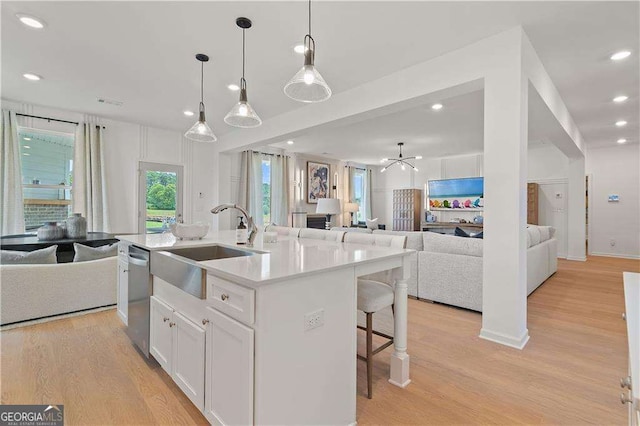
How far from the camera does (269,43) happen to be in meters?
2.89

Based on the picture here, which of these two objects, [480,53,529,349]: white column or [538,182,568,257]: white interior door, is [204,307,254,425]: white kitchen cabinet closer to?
[480,53,529,349]: white column

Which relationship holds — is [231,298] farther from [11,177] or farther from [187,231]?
[11,177]

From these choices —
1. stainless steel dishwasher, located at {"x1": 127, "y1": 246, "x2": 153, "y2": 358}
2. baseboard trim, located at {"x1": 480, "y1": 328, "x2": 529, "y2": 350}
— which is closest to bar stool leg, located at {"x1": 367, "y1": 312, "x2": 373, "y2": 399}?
baseboard trim, located at {"x1": 480, "y1": 328, "x2": 529, "y2": 350}

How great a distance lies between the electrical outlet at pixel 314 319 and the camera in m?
1.38

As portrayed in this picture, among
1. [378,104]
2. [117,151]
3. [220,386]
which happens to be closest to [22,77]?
[117,151]

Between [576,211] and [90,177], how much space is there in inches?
384

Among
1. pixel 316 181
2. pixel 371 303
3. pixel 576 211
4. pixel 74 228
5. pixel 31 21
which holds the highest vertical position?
pixel 31 21

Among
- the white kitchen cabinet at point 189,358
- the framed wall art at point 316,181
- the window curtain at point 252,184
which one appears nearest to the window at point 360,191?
the framed wall art at point 316,181

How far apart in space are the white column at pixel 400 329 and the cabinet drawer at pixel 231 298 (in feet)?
3.68

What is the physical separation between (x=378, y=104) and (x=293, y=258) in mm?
2583

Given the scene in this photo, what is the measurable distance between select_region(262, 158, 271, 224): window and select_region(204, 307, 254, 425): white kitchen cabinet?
5.99 meters

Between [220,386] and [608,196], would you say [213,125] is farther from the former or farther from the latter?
[608,196]

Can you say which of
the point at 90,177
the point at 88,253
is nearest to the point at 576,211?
the point at 88,253

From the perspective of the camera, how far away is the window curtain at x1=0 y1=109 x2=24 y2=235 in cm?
431
